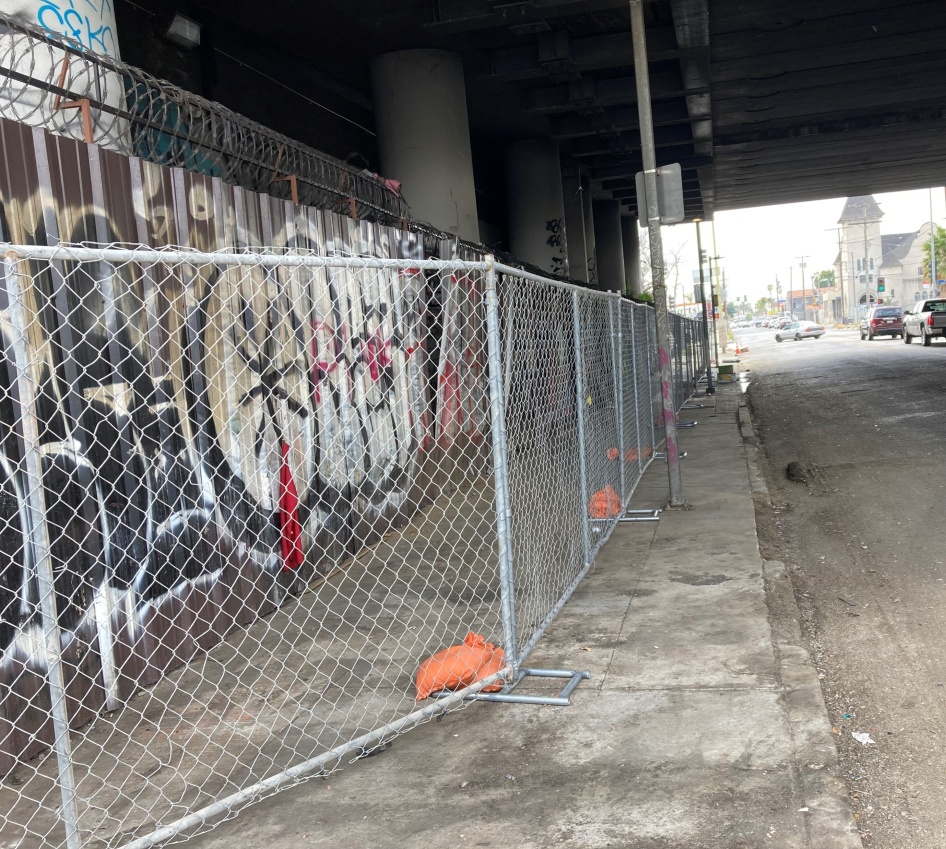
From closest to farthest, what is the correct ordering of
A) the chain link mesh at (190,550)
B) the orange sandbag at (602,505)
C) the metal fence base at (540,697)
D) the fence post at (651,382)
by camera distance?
the chain link mesh at (190,550)
the metal fence base at (540,697)
the orange sandbag at (602,505)
the fence post at (651,382)

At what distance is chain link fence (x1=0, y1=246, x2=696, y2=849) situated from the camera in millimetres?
3496

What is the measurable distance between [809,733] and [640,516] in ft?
14.7

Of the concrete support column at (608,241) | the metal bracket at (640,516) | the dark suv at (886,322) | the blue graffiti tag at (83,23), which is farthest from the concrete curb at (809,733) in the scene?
the dark suv at (886,322)

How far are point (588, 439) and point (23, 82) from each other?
4.45 meters

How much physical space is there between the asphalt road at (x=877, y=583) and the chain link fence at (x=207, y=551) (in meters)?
1.53

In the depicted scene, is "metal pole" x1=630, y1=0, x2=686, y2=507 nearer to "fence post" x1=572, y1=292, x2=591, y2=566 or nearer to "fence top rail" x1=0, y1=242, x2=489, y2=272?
Answer: "fence post" x1=572, y1=292, x2=591, y2=566

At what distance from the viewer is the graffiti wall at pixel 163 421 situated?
3795 mm

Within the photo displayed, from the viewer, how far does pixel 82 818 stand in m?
3.34

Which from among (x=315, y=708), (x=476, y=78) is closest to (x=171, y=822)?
(x=315, y=708)

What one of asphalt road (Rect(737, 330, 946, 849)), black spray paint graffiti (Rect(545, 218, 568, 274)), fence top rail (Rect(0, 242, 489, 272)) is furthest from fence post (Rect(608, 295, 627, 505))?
black spray paint graffiti (Rect(545, 218, 568, 274))

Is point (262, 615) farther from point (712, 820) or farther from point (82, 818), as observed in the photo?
point (712, 820)

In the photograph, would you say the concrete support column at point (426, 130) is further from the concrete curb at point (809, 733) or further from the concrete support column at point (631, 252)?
the concrete support column at point (631, 252)

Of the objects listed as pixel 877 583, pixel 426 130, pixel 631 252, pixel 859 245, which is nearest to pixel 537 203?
pixel 426 130

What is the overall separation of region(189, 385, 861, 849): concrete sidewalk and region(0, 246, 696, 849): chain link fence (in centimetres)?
21
